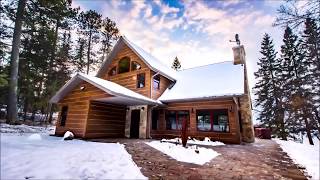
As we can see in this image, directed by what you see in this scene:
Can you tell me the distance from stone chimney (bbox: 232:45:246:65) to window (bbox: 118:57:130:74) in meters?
9.49

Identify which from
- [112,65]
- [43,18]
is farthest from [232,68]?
[43,18]

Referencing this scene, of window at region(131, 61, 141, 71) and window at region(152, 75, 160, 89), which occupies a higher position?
window at region(131, 61, 141, 71)

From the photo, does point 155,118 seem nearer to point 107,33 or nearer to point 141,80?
point 141,80

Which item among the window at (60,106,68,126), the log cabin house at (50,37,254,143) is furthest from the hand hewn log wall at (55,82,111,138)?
the window at (60,106,68,126)

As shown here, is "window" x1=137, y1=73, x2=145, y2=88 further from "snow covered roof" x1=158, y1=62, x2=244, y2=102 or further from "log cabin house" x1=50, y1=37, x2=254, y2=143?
"snow covered roof" x1=158, y1=62, x2=244, y2=102

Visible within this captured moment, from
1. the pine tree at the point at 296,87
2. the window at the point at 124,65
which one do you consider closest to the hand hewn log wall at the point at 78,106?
the window at the point at 124,65

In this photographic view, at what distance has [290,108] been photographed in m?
19.2

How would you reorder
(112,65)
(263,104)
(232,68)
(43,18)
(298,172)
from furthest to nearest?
(263,104) < (112,65) < (232,68) < (43,18) < (298,172)

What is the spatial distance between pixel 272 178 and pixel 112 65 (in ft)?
52.5

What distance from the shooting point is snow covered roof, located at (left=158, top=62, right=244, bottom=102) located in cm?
1293

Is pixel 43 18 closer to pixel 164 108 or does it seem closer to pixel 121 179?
pixel 121 179

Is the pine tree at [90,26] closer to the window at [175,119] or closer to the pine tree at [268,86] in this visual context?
the window at [175,119]

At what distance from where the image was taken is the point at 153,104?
1383 centimetres

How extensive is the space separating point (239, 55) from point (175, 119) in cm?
808
